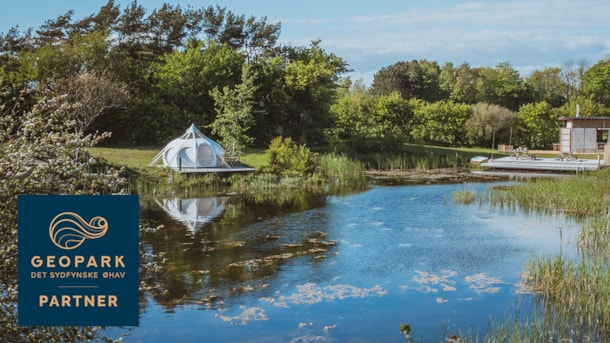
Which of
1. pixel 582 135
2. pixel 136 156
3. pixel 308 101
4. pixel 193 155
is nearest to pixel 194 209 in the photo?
pixel 193 155

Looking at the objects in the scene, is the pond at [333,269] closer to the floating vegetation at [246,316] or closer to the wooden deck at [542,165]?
the floating vegetation at [246,316]

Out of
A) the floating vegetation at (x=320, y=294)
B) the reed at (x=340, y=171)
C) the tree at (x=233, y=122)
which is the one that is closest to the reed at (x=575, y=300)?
the floating vegetation at (x=320, y=294)

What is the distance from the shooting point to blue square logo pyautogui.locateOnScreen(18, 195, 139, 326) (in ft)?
13.7

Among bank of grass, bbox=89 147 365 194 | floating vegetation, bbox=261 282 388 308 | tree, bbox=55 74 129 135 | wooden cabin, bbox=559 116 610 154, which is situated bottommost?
floating vegetation, bbox=261 282 388 308

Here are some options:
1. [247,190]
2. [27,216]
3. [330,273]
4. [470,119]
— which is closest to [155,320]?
[330,273]

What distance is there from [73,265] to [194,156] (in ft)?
63.0

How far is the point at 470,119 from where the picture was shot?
4081 cm

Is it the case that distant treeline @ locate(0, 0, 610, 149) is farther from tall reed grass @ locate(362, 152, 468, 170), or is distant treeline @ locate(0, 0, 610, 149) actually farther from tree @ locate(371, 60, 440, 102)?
tree @ locate(371, 60, 440, 102)

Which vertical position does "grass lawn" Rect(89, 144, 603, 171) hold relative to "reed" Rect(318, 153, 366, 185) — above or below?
above

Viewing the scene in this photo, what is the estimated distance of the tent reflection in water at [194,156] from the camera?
23062 millimetres

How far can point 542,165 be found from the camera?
2942cm

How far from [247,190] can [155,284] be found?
39.2ft

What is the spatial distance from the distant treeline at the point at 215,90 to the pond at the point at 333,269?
8.95m

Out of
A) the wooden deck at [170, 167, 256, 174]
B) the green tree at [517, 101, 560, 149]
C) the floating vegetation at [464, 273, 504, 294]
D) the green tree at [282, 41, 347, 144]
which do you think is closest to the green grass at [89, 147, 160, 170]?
the wooden deck at [170, 167, 256, 174]
